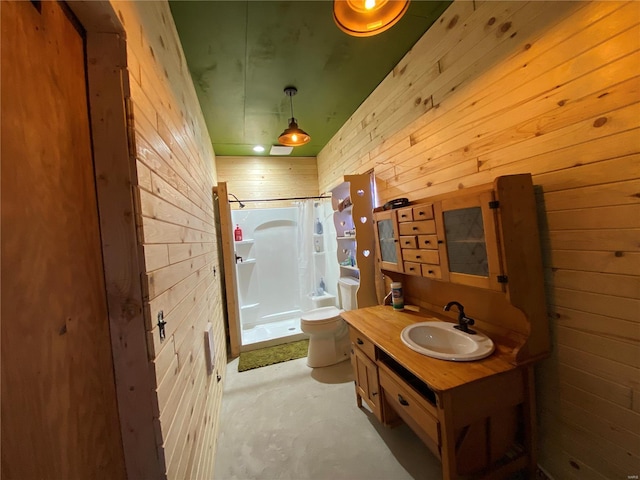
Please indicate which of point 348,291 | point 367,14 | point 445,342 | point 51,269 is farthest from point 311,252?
point 51,269

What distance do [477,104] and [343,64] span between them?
1081 mm

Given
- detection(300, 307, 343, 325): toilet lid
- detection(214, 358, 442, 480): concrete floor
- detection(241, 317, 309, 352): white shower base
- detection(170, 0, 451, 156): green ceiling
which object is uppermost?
detection(170, 0, 451, 156): green ceiling

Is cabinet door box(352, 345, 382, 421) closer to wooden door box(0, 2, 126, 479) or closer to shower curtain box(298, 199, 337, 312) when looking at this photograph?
wooden door box(0, 2, 126, 479)

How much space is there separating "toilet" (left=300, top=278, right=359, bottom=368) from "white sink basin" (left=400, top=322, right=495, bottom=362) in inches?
41.2

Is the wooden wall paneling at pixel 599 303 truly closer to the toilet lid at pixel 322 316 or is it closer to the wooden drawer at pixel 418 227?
the wooden drawer at pixel 418 227

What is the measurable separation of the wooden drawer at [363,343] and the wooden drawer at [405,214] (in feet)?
2.72

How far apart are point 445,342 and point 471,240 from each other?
25.5 inches

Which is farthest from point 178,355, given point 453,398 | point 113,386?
point 453,398

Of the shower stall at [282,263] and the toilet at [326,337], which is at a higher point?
the shower stall at [282,263]

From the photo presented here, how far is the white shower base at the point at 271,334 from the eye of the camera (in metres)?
3.00

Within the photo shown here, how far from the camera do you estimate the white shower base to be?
3002mm

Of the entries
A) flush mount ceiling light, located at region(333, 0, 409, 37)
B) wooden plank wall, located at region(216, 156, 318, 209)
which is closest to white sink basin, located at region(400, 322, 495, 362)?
flush mount ceiling light, located at region(333, 0, 409, 37)

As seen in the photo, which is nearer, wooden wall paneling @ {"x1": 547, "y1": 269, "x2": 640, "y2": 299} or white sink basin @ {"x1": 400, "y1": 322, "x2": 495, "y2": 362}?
wooden wall paneling @ {"x1": 547, "y1": 269, "x2": 640, "y2": 299}

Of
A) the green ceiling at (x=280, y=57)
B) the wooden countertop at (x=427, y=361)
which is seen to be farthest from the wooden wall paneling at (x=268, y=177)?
the wooden countertop at (x=427, y=361)
